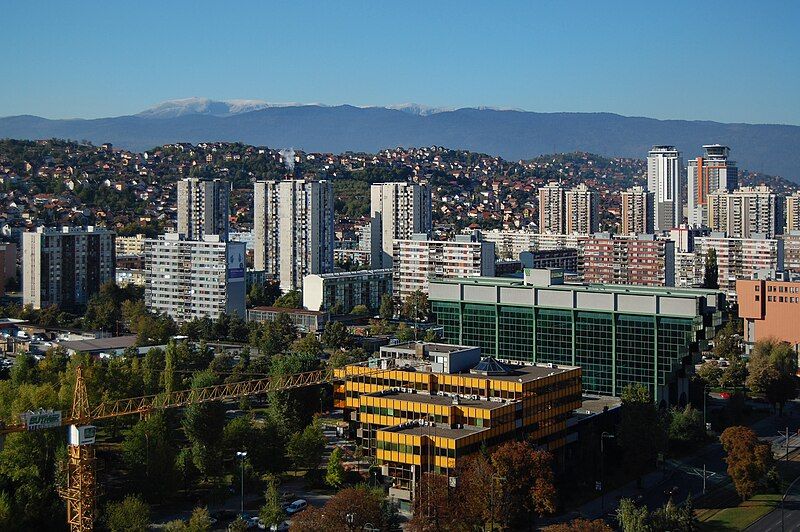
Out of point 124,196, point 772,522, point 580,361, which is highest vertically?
point 124,196

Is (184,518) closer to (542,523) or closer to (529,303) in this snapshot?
(542,523)

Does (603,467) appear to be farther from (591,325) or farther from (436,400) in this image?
(591,325)

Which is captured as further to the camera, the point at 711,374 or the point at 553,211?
the point at 553,211

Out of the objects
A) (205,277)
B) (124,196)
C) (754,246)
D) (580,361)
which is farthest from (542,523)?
(124,196)

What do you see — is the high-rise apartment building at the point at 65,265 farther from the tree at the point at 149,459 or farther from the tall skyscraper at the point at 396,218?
the tree at the point at 149,459

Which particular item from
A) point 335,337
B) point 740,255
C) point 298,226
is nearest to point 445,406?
point 335,337

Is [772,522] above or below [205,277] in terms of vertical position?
below
